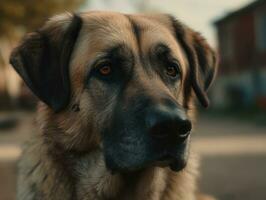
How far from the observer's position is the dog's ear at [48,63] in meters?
4.62

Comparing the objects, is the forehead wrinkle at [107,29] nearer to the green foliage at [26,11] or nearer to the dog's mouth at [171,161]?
the dog's mouth at [171,161]

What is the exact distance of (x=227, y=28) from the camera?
3619 cm

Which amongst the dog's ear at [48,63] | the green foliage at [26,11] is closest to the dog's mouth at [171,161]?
the dog's ear at [48,63]

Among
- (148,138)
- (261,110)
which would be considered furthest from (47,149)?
(261,110)

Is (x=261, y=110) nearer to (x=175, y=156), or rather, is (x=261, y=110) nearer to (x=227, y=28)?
(x=227, y=28)

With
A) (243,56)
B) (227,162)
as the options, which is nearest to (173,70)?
(227,162)

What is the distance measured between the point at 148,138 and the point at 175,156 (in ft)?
0.72

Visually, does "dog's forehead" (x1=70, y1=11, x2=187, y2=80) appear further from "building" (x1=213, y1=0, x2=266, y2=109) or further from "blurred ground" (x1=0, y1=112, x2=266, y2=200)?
"building" (x1=213, y1=0, x2=266, y2=109)

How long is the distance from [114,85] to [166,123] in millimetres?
683

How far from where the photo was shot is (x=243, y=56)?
110 ft

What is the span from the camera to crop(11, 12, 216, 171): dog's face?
416 centimetres

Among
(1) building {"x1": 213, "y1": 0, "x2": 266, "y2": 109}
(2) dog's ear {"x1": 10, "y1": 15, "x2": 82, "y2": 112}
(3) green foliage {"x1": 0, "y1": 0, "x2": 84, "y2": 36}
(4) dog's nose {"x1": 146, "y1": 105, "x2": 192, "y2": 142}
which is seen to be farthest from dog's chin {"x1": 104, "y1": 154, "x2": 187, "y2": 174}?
(1) building {"x1": 213, "y1": 0, "x2": 266, "y2": 109}

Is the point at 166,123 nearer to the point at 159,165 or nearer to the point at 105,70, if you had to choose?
the point at 159,165

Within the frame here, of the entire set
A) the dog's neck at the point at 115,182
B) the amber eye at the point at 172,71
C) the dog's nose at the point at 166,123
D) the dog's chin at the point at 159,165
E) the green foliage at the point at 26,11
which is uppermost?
the dog's nose at the point at 166,123
